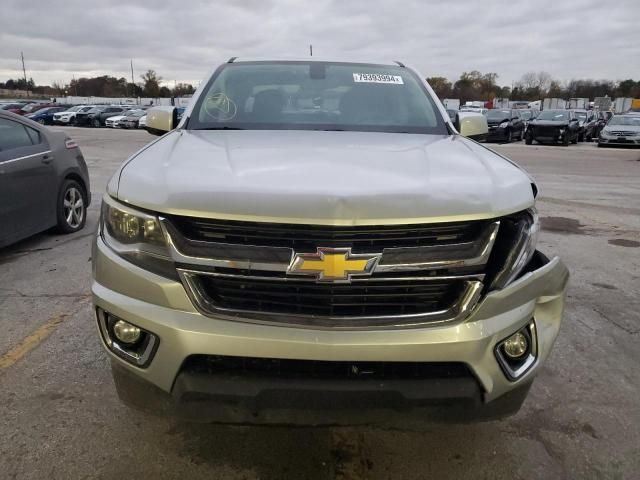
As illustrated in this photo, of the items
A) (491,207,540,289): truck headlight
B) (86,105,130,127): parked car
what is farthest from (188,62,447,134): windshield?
(86,105,130,127): parked car

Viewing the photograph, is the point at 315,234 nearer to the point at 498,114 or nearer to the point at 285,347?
the point at 285,347

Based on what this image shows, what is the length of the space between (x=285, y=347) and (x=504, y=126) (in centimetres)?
2581

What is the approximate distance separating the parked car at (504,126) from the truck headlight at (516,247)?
24.0 metres

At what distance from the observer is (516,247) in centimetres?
214

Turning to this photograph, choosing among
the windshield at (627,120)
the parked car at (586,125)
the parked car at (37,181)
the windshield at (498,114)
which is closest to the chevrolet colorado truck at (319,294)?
the parked car at (37,181)

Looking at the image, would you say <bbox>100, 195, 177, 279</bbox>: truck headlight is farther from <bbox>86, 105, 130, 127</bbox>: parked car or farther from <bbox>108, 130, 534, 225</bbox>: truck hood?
<bbox>86, 105, 130, 127</bbox>: parked car

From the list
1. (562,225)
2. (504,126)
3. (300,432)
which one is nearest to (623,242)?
(562,225)

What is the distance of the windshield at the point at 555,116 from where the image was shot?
81.3ft

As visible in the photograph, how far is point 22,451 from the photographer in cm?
254

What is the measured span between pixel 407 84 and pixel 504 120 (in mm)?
23815

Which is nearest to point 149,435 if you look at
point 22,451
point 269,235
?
point 22,451

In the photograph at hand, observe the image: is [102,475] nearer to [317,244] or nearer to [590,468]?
[317,244]

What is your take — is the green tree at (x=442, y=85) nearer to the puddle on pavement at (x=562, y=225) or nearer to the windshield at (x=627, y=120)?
the windshield at (x=627, y=120)

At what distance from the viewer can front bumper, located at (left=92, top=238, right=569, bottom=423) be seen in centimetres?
196
